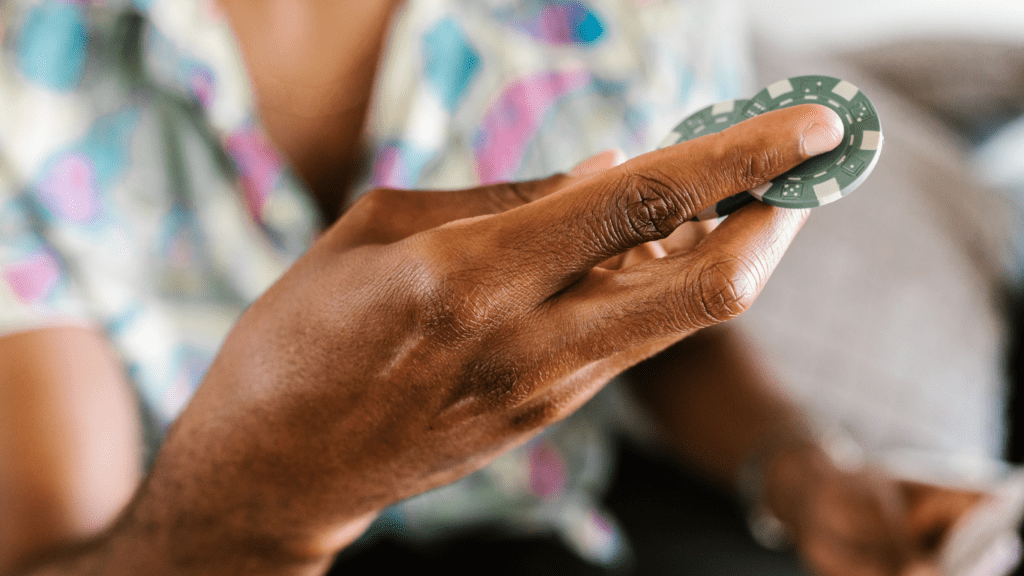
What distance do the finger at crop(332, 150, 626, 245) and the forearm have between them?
70 cm

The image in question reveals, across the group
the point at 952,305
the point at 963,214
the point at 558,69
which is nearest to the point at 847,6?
the point at 963,214

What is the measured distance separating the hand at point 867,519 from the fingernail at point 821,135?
2.22 feet

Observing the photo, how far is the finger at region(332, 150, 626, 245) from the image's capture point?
37cm

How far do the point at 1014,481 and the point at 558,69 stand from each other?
2.42 feet

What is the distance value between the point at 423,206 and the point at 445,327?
9cm

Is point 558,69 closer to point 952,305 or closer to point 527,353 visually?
point 527,353

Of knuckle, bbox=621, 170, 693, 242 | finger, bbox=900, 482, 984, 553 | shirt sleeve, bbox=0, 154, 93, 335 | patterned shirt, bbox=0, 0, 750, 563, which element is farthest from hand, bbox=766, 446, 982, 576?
shirt sleeve, bbox=0, 154, 93, 335

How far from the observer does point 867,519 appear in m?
0.81

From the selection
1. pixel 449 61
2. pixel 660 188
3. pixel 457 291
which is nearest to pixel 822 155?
pixel 660 188

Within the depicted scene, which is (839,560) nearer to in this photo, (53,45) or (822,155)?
(822,155)

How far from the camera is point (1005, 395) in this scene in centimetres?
114

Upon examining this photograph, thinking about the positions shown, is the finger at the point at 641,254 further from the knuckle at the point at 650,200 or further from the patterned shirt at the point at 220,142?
the patterned shirt at the point at 220,142

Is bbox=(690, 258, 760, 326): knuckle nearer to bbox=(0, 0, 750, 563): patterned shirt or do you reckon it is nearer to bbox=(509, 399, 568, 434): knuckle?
bbox=(509, 399, 568, 434): knuckle

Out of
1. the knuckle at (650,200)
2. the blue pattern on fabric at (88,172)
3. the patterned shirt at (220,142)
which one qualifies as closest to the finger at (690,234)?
the knuckle at (650,200)
